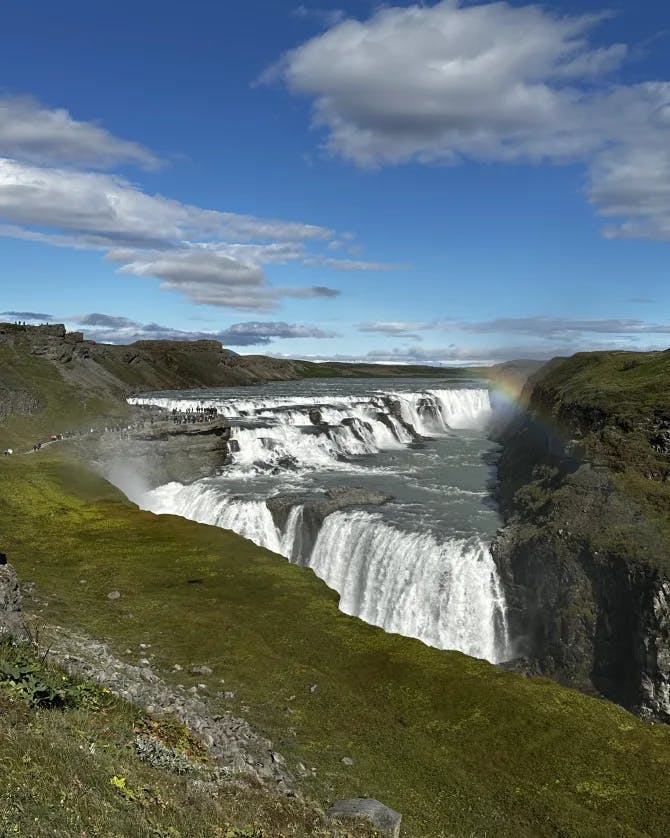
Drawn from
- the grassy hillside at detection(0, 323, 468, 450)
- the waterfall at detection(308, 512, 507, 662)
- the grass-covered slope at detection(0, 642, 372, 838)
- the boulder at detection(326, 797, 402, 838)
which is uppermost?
the grassy hillside at detection(0, 323, 468, 450)

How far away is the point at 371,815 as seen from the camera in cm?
1380

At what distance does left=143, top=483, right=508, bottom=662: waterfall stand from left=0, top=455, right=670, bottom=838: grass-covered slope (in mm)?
5989

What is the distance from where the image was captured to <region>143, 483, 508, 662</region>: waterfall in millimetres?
36250

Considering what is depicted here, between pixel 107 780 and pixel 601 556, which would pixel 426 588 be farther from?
pixel 107 780

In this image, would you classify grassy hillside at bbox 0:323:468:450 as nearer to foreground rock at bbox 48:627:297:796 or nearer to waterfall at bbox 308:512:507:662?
waterfall at bbox 308:512:507:662

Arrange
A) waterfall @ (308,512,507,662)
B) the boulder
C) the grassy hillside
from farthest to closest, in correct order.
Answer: the grassy hillside → waterfall @ (308,512,507,662) → the boulder

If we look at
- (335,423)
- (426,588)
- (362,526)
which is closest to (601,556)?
(426,588)

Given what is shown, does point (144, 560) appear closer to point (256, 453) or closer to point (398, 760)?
point (398, 760)

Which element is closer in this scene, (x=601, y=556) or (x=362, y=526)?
(x=601, y=556)

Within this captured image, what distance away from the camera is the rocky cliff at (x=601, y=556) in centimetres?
2966

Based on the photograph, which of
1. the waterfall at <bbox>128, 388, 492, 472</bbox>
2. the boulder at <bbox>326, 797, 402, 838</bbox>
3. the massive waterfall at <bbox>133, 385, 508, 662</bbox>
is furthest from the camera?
the waterfall at <bbox>128, 388, 492, 472</bbox>

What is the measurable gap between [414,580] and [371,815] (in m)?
24.4

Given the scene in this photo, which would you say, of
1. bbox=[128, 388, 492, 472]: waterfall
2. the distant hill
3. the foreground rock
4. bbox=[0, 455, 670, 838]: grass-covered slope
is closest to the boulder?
the foreground rock

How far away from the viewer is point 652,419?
4319 cm
